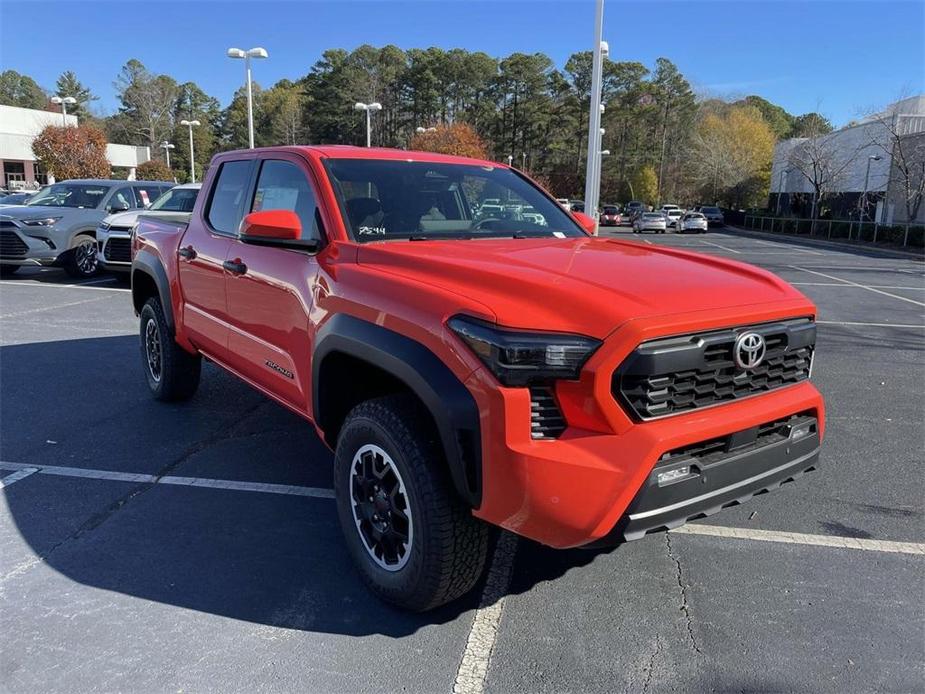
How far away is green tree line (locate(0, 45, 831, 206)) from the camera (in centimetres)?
7800

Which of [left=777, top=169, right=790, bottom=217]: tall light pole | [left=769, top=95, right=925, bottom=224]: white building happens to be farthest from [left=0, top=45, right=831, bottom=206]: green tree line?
[left=769, top=95, right=925, bottom=224]: white building

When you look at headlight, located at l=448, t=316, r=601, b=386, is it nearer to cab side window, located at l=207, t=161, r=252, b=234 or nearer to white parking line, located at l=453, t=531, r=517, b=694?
white parking line, located at l=453, t=531, r=517, b=694

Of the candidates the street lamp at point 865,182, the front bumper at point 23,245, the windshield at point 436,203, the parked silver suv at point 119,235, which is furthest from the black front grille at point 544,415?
the street lamp at point 865,182

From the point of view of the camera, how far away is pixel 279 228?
11.0 feet

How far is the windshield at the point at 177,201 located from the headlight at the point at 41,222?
6.18 ft

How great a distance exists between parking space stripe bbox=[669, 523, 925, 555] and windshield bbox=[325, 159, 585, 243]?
1848 mm

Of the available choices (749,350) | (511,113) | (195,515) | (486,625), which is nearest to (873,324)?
(749,350)

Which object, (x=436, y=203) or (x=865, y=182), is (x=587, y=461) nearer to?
(x=436, y=203)

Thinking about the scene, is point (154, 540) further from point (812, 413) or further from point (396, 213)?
point (812, 413)

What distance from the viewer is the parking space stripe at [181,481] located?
13.7ft

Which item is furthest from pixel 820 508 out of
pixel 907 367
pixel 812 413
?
pixel 907 367

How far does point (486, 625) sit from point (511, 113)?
95.2 metres

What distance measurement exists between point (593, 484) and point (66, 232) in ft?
42.8

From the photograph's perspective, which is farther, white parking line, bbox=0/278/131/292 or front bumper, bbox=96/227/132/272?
white parking line, bbox=0/278/131/292
